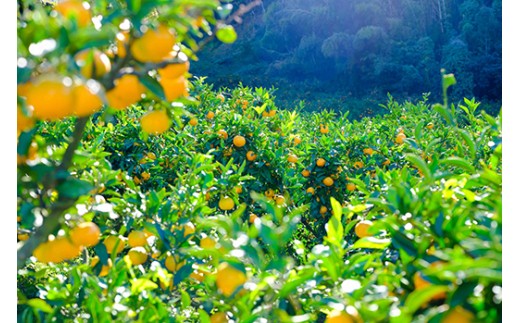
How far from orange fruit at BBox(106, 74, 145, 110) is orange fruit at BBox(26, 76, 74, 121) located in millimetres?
74

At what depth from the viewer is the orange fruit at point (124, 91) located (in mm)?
681

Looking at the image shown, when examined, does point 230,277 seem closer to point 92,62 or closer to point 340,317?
point 340,317

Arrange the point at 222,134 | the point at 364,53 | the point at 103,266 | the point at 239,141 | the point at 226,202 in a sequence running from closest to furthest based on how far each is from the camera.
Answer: the point at 103,266 < the point at 226,202 < the point at 239,141 < the point at 222,134 < the point at 364,53

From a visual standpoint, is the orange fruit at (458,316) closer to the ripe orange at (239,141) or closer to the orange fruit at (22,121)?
the orange fruit at (22,121)

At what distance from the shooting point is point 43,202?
0.71 m

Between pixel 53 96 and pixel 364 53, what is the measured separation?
42.6ft

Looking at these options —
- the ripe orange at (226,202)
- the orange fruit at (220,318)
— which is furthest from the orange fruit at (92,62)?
the ripe orange at (226,202)

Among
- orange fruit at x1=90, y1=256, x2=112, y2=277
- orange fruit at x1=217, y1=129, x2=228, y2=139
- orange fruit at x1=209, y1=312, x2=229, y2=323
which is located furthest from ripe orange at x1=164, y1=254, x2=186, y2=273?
orange fruit at x1=217, y1=129, x2=228, y2=139

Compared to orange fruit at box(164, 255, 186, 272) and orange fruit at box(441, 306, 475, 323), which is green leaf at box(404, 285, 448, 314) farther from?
orange fruit at box(164, 255, 186, 272)

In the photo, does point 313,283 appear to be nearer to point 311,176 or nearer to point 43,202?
point 43,202

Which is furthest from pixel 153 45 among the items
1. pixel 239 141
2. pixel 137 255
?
pixel 239 141

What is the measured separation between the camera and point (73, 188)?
662 millimetres

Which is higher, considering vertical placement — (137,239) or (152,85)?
(152,85)

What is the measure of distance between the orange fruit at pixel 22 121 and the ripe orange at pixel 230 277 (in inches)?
13.0
